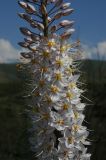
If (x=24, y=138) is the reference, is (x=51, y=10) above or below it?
above

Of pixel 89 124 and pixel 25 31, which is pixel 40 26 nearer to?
pixel 25 31

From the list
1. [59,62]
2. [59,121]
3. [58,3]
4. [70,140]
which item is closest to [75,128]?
[70,140]

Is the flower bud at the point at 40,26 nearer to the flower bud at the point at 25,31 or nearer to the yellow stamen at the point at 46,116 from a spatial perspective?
the flower bud at the point at 25,31

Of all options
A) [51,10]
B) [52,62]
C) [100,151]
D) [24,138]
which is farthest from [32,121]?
[24,138]

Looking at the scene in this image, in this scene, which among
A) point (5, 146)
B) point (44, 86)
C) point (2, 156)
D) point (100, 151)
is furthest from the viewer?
point (5, 146)

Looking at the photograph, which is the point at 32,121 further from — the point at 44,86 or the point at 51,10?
the point at 51,10

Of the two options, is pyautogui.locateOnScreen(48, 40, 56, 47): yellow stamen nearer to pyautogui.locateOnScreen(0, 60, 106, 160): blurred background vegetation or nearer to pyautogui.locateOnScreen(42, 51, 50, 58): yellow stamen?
pyautogui.locateOnScreen(42, 51, 50, 58): yellow stamen

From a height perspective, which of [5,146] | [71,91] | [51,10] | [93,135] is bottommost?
[5,146]

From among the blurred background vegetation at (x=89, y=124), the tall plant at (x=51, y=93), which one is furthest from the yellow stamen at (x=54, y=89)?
the blurred background vegetation at (x=89, y=124)
